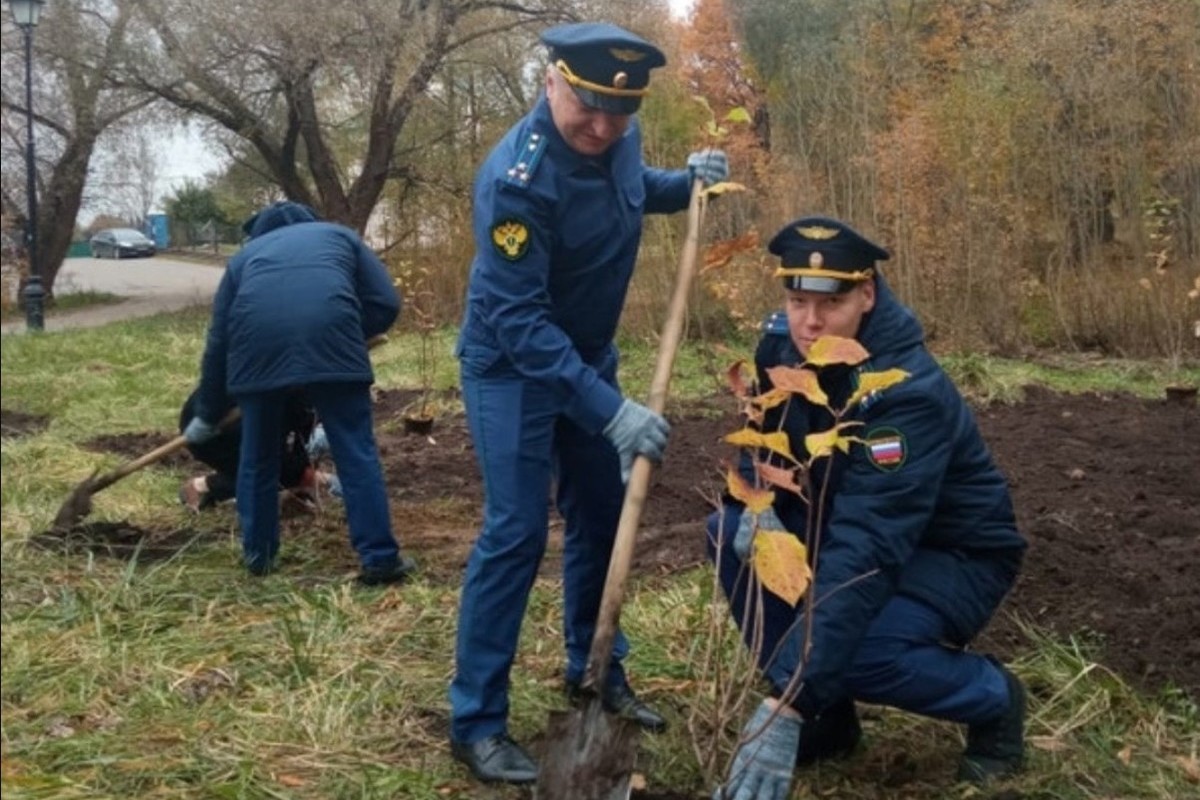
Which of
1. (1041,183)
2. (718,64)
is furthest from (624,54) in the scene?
(718,64)

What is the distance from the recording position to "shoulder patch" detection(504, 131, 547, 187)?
10.5ft

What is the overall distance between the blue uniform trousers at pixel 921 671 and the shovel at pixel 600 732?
0.96 ft

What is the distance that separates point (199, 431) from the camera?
5.47 meters

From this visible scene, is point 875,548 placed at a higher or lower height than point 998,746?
higher

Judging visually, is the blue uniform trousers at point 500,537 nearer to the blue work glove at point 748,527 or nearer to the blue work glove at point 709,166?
the blue work glove at point 748,527

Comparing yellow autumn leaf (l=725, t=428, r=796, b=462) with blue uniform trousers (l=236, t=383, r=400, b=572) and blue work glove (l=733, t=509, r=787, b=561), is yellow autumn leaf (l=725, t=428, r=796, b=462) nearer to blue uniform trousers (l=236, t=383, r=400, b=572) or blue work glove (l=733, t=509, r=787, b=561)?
blue work glove (l=733, t=509, r=787, b=561)

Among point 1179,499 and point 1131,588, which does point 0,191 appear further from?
point 1179,499

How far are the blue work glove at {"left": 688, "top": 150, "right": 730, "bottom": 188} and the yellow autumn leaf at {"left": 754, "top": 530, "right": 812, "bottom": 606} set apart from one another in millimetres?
1280

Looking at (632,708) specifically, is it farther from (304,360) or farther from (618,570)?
(304,360)

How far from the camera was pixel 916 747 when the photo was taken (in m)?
3.47

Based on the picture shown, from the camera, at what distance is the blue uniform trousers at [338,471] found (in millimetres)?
4895

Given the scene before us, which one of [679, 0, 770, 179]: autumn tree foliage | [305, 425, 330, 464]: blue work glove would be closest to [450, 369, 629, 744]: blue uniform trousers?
[305, 425, 330, 464]: blue work glove

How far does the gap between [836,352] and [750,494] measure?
13.5 inches

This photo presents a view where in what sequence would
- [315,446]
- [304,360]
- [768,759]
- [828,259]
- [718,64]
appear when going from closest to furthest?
1. [768,759]
2. [828,259]
3. [304,360]
4. [315,446]
5. [718,64]
